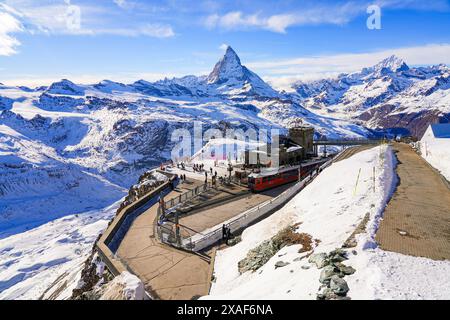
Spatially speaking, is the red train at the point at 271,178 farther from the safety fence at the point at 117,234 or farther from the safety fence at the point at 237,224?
the safety fence at the point at 117,234

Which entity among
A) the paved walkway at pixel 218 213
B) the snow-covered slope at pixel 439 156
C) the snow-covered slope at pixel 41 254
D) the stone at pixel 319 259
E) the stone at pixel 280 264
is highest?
the snow-covered slope at pixel 439 156

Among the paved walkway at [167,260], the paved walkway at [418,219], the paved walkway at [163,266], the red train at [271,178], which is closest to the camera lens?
the paved walkway at [418,219]

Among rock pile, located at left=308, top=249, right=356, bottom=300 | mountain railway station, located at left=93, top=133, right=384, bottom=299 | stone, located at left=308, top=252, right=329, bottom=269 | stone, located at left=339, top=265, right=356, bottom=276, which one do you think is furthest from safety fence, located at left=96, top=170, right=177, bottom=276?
stone, located at left=339, top=265, right=356, bottom=276

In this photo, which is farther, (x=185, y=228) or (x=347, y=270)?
(x=185, y=228)

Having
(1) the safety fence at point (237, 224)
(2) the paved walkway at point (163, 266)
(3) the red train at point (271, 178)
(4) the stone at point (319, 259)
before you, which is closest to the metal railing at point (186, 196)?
(3) the red train at point (271, 178)

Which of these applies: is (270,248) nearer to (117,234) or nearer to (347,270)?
(347,270)

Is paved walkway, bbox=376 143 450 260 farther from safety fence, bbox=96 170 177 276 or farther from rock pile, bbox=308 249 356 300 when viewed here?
safety fence, bbox=96 170 177 276

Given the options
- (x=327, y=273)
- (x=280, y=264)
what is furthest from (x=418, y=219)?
(x=327, y=273)
